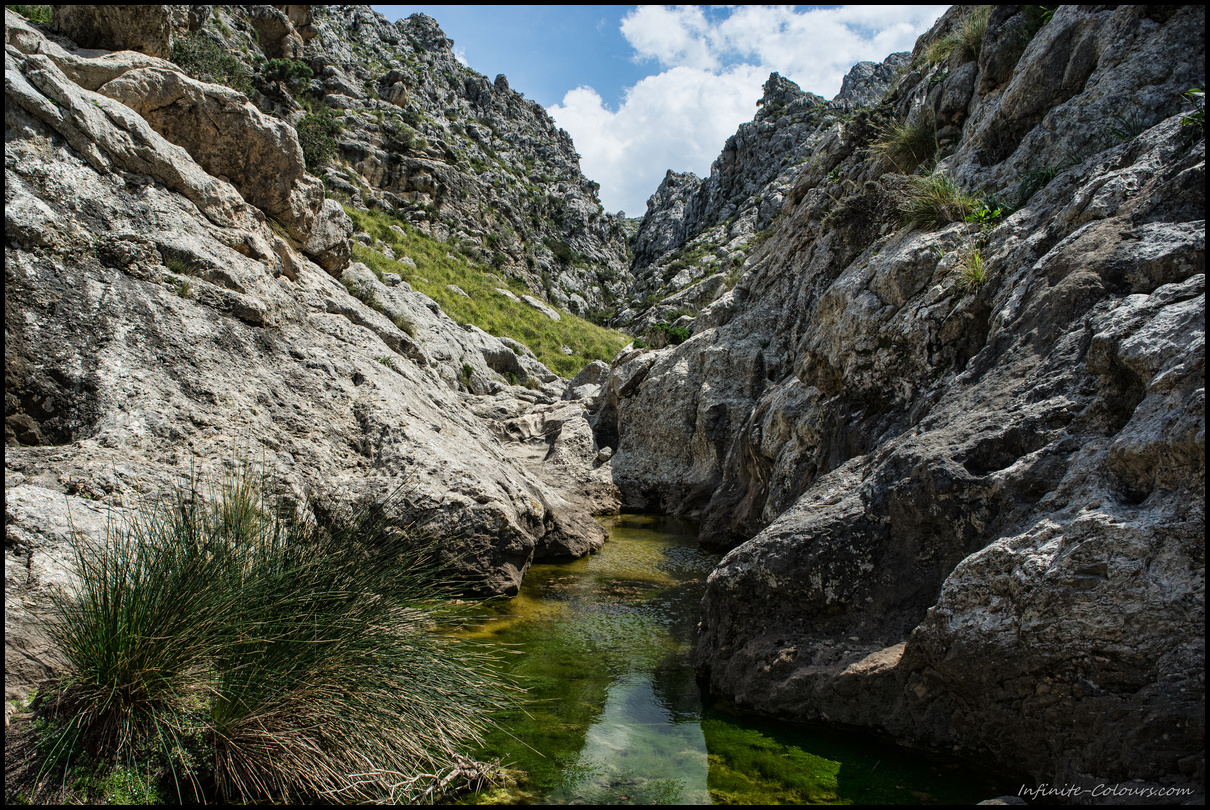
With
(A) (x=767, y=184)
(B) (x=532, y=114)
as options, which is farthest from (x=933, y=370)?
(B) (x=532, y=114)

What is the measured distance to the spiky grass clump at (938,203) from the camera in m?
7.59

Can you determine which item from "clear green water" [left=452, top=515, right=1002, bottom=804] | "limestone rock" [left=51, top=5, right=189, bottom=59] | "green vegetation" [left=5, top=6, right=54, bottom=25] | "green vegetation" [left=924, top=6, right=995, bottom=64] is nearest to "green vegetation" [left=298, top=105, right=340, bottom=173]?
"green vegetation" [left=5, top=6, right=54, bottom=25]

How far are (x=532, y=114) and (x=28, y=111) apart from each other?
8368cm

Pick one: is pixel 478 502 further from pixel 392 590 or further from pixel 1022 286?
pixel 1022 286

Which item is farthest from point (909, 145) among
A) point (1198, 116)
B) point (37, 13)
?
point (37, 13)

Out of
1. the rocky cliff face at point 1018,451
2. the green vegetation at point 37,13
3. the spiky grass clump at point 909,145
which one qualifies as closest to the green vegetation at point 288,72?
the green vegetation at point 37,13

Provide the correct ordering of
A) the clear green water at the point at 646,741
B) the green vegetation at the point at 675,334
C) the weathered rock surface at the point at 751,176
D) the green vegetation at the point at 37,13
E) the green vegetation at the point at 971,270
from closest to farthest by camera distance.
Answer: the clear green water at the point at 646,741, the green vegetation at the point at 971,270, the green vegetation at the point at 37,13, the green vegetation at the point at 675,334, the weathered rock surface at the point at 751,176

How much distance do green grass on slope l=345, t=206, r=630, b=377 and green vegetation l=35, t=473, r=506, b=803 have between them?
21.5 metres

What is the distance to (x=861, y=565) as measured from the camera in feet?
15.6

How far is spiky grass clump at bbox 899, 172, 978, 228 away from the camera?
299 inches

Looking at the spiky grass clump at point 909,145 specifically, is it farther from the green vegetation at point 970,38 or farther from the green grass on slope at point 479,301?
the green grass on slope at point 479,301

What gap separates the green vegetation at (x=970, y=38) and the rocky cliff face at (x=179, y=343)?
10.8 m

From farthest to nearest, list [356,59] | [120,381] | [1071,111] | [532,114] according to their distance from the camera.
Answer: [532,114], [356,59], [1071,111], [120,381]

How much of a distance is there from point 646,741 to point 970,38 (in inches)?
493
